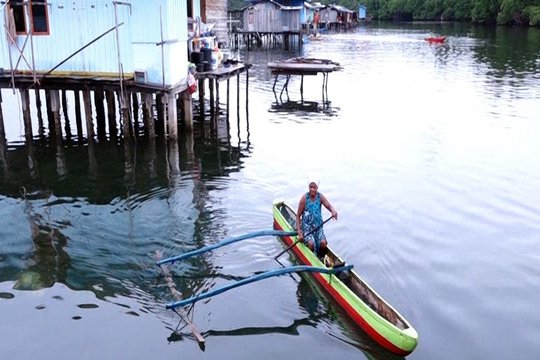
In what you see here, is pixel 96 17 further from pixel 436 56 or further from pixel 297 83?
pixel 436 56

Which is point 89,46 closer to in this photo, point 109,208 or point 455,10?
point 109,208

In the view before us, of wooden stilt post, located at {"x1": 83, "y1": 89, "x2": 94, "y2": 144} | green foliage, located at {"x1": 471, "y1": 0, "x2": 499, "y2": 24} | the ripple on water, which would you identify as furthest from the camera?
green foliage, located at {"x1": 471, "y1": 0, "x2": 499, "y2": 24}

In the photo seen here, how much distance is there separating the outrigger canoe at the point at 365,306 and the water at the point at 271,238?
298 mm

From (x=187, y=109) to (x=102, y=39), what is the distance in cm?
471

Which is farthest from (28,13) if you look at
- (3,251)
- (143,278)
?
(143,278)

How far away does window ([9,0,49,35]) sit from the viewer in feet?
61.7

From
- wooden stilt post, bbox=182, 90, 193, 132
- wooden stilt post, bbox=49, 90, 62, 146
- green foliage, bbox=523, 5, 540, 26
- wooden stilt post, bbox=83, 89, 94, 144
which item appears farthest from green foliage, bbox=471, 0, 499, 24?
wooden stilt post, bbox=49, 90, 62, 146

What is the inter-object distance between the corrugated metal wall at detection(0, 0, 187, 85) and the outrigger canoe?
999 centimetres

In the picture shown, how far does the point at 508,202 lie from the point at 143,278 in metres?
11.1

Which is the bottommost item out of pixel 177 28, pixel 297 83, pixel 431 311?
pixel 431 311

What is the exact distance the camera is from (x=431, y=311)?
10.9 metres

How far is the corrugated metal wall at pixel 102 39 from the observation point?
60.9 ft

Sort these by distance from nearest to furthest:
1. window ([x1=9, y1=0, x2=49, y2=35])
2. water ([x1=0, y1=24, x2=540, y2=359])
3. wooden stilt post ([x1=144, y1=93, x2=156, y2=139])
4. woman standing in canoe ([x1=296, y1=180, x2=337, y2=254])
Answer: water ([x1=0, y1=24, x2=540, y2=359]) → woman standing in canoe ([x1=296, y1=180, x2=337, y2=254]) → window ([x1=9, y1=0, x2=49, y2=35]) → wooden stilt post ([x1=144, y1=93, x2=156, y2=139])

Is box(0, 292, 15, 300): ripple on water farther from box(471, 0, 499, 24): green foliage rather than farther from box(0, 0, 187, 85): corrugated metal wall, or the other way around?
box(471, 0, 499, 24): green foliage
